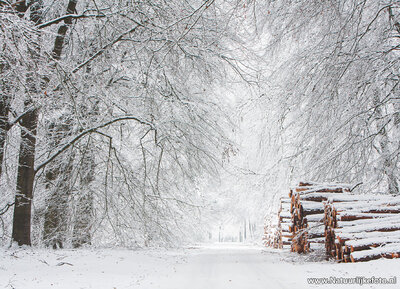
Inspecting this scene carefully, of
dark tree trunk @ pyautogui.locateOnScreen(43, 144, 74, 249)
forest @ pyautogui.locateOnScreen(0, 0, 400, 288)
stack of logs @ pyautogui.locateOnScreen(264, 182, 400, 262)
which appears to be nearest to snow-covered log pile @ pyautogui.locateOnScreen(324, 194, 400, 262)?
stack of logs @ pyautogui.locateOnScreen(264, 182, 400, 262)

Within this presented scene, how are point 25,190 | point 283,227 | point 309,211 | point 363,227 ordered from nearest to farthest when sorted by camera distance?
point 363,227 → point 25,190 → point 309,211 → point 283,227

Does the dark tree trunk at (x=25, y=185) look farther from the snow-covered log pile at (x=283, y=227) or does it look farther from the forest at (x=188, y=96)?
the snow-covered log pile at (x=283, y=227)

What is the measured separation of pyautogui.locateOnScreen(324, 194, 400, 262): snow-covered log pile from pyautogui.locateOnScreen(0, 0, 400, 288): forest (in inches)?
38.4

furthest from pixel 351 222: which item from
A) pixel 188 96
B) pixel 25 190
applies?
pixel 25 190

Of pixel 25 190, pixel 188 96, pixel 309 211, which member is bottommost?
pixel 309 211

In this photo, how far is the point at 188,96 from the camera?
866 cm

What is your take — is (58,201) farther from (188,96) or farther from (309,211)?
(309,211)

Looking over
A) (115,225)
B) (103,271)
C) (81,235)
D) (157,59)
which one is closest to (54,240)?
(81,235)

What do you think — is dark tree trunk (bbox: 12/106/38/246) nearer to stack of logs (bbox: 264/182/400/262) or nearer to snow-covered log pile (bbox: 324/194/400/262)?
stack of logs (bbox: 264/182/400/262)

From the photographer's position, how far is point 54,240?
964cm

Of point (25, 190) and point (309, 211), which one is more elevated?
point (25, 190)

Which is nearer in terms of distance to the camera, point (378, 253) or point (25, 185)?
point (378, 253)

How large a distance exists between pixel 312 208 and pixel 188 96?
13.5 feet

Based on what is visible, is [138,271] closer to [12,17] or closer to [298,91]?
[12,17]
